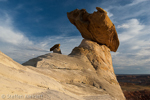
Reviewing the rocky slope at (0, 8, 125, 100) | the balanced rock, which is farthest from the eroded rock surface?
the balanced rock

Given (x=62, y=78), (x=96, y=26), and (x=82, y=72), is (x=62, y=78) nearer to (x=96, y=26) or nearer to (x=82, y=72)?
(x=82, y=72)

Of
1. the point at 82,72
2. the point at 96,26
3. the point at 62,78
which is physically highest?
the point at 96,26

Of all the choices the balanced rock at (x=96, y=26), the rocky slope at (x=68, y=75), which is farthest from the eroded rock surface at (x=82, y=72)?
the balanced rock at (x=96, y=26)

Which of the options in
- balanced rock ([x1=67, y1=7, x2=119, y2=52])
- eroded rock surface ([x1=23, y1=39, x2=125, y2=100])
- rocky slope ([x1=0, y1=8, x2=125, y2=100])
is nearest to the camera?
rocky slope ([x1=0, y1=8, x2=125, y2=100])

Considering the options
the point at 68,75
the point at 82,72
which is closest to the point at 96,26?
the point at 82,72

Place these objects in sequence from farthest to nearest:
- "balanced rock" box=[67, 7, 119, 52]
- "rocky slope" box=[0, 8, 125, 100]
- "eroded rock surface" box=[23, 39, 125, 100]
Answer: "balanced rock" box=[67, 7, 119, 52] → "eroded rock surface" box=[23, 39, 125, 100] → "rocky slope" box=[0, 8, 125, 100]

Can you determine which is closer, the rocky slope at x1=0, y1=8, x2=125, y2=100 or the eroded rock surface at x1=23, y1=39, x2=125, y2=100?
the rocky slope at x1=0, y1=8, x2=125, y2=100

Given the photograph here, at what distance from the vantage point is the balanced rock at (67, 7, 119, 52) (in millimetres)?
7266

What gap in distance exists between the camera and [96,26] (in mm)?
7703

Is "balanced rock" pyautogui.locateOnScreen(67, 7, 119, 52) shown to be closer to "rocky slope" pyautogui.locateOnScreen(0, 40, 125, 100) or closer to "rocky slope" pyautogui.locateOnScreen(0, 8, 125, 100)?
"rocky slope" pyautogui.locateOnScreen(0, 8, 125, 100)

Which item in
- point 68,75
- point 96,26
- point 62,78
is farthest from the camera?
point 96,26

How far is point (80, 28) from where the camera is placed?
352 inches

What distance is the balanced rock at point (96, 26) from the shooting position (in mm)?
7266

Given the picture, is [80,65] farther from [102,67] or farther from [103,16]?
[103,16]
